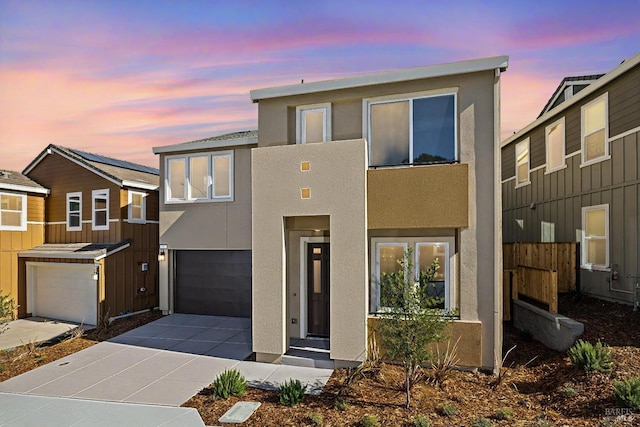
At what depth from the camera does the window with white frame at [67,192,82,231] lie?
15383 millimetres

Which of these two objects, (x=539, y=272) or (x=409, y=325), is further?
(x=539, y=272)

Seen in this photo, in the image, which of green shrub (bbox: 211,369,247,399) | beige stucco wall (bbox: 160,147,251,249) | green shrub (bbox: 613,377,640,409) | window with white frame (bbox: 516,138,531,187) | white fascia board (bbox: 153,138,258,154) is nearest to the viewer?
green shrub (bbox: 613,377,640,409)

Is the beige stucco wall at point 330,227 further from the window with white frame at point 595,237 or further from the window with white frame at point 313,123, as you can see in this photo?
the window with white frame at point 595,237

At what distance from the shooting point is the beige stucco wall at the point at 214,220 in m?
12.1

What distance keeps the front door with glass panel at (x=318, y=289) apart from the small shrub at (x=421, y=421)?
4.15 meters

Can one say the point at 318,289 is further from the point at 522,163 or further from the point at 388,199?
the point at 522,163

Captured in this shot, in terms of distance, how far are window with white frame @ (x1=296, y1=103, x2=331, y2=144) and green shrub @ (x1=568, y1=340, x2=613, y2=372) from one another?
6965 mm

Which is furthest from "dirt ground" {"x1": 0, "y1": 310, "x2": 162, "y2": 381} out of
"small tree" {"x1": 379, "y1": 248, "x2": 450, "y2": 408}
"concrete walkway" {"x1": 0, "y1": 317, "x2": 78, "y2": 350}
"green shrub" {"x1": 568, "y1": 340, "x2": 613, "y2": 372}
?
"green shrub" {"x1": 568, "y1": 340, "x2": 613, "y2": 372}

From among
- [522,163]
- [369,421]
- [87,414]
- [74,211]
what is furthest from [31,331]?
[522,163]

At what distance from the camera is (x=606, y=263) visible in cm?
1082

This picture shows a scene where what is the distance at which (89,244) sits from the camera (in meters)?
14.8

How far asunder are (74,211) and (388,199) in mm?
13850

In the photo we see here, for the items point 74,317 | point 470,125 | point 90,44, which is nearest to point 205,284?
point 74,317

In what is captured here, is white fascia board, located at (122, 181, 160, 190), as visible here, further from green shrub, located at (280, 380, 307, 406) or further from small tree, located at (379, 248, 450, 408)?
small tree, located at (379, 248, 450, 408)
